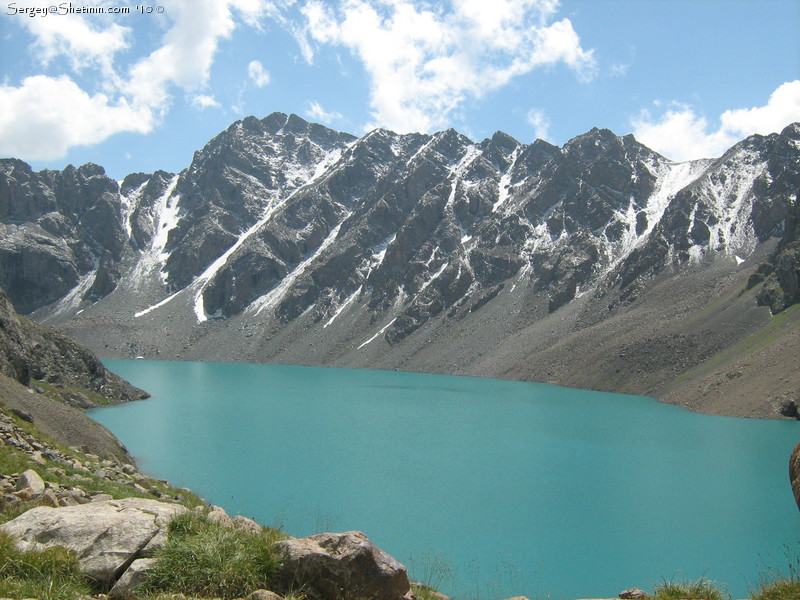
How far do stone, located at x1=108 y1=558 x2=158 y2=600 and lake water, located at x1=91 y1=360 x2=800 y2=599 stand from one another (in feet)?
41.8

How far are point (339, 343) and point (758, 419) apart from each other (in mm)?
110722

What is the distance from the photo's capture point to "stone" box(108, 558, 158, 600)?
7508 mm

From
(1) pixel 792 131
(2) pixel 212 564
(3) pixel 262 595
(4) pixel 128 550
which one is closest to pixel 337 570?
(3) pixel 262 595

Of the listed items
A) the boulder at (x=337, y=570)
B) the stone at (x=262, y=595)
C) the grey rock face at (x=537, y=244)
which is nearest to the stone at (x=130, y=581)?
the stone at (x=262, y=595)

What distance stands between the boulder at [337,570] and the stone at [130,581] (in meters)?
1.74

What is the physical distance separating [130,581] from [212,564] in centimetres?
99

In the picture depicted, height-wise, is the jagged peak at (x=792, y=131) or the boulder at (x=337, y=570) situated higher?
the jagged peak at (x=792, y=131)

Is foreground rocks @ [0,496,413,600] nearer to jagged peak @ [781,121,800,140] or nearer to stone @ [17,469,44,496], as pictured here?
stone @ [17,469,44,496]

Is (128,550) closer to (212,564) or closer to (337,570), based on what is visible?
(212,564)

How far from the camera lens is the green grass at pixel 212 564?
7656 millimetres

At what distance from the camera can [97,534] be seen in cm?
832

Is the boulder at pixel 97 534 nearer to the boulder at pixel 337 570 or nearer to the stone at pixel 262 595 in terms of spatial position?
the stone at pixel 262 595

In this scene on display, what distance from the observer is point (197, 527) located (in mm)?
8906

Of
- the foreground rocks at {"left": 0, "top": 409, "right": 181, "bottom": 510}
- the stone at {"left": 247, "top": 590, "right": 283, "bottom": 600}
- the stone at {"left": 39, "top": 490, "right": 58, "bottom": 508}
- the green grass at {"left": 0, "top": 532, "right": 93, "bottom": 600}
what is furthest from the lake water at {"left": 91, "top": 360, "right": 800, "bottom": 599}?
the green grass at {"left": 0, "top": 532, "right": 93, "bottom": 600}
